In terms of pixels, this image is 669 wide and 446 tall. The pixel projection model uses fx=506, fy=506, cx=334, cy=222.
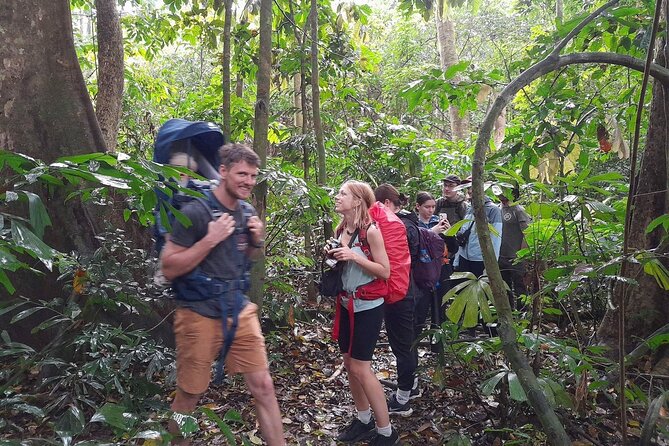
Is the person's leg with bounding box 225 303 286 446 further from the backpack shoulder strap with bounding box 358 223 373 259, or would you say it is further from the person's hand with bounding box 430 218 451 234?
the person's hand with bounding box 430 218 451 234

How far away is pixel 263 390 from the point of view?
2.78m

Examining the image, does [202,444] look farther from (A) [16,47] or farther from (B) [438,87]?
(A) [16,47]

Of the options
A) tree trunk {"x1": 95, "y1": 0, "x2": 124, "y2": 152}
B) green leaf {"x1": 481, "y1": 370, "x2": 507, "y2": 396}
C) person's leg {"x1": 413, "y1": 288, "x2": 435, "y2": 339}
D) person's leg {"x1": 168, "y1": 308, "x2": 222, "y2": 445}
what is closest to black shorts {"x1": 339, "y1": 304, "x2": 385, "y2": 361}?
green leaf {"x1": 481, "y1": 370, "x2": 507, "y2": 396}

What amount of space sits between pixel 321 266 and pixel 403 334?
1.19 m

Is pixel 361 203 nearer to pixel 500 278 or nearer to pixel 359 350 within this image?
pixel 359 350

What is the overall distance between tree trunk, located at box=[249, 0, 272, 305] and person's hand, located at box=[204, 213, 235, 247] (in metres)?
1.78

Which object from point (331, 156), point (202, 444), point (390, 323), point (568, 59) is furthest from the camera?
point (331, 156)

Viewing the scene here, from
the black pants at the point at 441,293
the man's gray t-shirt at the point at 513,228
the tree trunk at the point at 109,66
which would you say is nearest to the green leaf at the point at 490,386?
the black pants at the point at 441,293

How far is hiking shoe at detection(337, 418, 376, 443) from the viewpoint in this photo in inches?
135

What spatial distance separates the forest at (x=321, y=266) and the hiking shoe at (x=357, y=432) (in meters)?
0.09

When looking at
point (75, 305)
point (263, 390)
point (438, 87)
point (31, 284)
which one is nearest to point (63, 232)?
point (31, 284)

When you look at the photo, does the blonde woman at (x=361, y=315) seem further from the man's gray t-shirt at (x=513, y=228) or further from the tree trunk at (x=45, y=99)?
the man's gray t-shirt at (x=513, y=228)

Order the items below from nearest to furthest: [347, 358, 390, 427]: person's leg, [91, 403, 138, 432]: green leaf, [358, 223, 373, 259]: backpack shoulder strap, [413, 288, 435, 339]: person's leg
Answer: [91, 403, 138, 432]: green leaf < [347, 358, 390, 427]: person's leg < [358, 223, 373, 259]: backpack shoulder strap < [413, 288, 435, 339]: person's leg

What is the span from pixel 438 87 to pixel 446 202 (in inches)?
97.7
